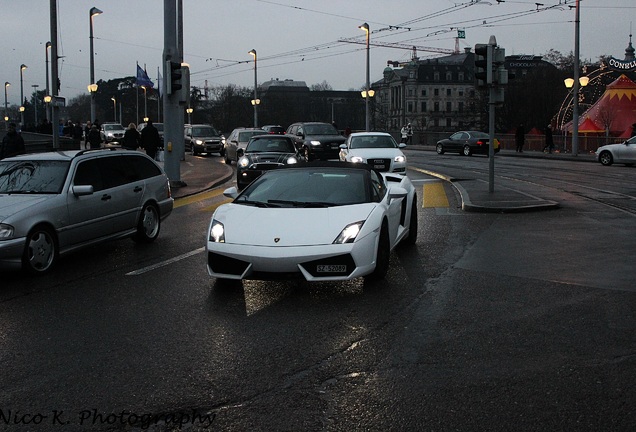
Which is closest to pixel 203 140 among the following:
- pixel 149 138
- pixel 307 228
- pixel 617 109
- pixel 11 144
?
pixel 149 138

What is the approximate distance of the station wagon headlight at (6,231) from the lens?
27.9 ft

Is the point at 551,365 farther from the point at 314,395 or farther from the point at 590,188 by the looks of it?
the point at 590,188

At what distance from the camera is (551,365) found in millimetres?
5383

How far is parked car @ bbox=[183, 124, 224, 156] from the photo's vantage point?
4419cm

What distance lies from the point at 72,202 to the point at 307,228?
12.0 feet

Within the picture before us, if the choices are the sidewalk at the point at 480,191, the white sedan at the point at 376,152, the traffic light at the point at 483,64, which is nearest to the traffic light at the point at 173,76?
the sidewalk at the point at 480,191

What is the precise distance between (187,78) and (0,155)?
675 centimetres

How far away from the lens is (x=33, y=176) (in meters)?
10.1

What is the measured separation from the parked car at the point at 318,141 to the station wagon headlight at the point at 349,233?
25136 mm

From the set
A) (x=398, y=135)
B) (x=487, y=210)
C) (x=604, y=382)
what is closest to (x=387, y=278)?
(x=604, y=382)

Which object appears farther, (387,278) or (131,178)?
(131,178)

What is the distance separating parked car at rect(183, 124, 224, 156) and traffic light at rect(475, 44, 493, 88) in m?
28.7

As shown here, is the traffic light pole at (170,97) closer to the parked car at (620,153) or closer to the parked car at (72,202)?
the parked car at (72,202)

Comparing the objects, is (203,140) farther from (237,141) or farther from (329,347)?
(329,347)
